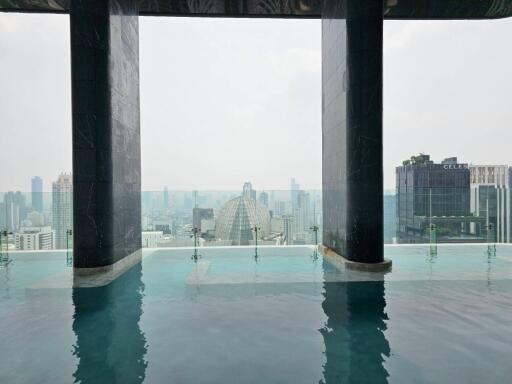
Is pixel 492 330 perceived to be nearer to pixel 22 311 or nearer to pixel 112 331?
pixel 112 331

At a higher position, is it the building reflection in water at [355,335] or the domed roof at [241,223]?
the domed roof at [241,223]

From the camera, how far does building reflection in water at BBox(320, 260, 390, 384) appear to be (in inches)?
190

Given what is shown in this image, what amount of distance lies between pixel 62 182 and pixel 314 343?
1258 cm

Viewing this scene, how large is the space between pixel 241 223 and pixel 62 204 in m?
7.58

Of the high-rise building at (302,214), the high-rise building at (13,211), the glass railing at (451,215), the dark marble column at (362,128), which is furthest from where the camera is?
the high-rise building at (302,214)

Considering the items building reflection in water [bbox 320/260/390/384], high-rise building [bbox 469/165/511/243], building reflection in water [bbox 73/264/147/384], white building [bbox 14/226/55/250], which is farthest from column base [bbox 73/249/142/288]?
high-rise building [bbox 469/165/511/243]

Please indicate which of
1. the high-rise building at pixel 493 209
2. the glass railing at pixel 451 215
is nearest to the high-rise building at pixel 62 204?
the glass railing at pixel 451 215

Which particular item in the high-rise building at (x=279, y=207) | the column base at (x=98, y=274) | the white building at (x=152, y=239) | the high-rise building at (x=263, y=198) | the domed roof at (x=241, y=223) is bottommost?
the column base at (x=98, y=274)

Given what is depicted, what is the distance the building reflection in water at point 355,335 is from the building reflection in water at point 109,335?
115 inches

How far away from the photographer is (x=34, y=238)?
1460cm

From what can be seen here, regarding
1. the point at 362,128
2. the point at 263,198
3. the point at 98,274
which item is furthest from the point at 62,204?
the point at 362,128

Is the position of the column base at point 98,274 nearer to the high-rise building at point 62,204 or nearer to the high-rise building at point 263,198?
the high-rise building at point 62,204

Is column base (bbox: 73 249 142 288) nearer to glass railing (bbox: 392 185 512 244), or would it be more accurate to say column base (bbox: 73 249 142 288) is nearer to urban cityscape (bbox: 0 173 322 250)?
urban cityscape (bbox: 0 173 322 250)

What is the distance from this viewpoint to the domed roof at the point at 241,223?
1568 centimetres
